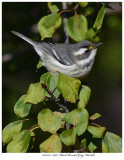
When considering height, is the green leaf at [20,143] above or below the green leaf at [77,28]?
below

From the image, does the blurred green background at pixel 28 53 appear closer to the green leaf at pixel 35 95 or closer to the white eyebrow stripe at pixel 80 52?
the white eyebrow stripe at pixel 80 52

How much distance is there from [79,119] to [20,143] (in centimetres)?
57

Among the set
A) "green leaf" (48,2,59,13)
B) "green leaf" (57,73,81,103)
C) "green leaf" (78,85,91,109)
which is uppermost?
"green leaf" (48,2,59,13)

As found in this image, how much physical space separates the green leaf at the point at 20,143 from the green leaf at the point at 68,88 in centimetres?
48

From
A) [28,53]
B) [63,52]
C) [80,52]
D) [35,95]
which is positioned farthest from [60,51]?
[35,95]

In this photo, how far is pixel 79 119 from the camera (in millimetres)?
2203

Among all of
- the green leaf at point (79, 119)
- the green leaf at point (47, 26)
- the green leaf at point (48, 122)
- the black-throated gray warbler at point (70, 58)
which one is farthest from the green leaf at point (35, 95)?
the black-throated gray warbler at point (70, 58)

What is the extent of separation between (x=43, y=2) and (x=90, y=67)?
101 cm

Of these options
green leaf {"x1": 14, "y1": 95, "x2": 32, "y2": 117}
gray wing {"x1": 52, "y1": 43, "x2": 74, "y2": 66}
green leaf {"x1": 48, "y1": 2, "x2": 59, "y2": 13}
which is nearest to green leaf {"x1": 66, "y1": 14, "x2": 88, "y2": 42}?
green leaf {"x1": 48, "y1": 2, "x2": 59, "y2": 13}

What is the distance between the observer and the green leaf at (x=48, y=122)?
89.3 inches

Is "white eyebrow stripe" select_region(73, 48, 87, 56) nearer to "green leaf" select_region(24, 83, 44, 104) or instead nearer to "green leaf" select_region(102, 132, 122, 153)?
"green leaf" select_region(24, 83, 44, 104)

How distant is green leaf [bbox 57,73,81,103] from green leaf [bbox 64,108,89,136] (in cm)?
13

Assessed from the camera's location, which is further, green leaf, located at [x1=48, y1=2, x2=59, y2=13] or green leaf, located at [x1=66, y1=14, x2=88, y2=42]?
green leaf, located at [x1=48, y1=2, x2=59, y2=13]

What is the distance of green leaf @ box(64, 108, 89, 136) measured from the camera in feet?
7.22
